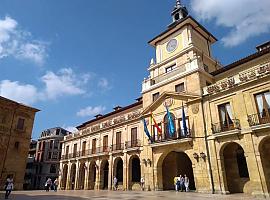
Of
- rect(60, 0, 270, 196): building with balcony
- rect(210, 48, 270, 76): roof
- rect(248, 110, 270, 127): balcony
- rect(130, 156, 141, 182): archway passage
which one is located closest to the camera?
rect(248, 110, 270, 127): balcony

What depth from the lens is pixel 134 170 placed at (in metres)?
26.8

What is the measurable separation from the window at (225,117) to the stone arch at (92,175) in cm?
1926

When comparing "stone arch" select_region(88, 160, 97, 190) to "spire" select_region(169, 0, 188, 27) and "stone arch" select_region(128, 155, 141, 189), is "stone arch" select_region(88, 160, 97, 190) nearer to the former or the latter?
"stone arch" select_region(128, 155, 141, 189)

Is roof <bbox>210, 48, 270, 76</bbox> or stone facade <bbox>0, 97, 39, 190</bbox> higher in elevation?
roof <bbox>210, 48, 270, 76</bbox>

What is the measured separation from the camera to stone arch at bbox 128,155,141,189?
84.5 ft

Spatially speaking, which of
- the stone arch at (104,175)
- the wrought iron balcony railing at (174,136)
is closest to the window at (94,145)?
the stone arch at (104,175)

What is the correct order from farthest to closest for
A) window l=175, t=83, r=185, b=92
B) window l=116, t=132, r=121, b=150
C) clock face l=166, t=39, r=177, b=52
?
window l=116, t=132, r=121, b=150 → clock face l=166, t=39, r=177, b=52 → window l=175, t=83, r=185, b=92

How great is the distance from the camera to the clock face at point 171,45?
88.2 feet

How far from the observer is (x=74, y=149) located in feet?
118

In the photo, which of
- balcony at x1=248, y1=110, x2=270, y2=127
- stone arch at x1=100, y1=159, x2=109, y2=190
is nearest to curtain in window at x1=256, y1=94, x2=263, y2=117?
balcony at x1=248, y1=110, x2=270, y2=127

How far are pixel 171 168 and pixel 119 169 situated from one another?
849cm

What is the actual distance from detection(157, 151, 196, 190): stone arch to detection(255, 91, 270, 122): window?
368 inches

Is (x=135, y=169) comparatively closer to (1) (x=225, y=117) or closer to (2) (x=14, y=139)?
(1) (x=225, y=117)

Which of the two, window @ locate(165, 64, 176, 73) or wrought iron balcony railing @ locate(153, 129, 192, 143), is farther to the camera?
window @ locate(165, 64, 176, 73)
